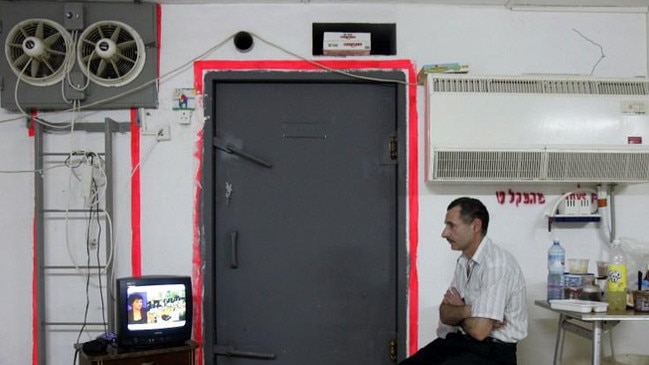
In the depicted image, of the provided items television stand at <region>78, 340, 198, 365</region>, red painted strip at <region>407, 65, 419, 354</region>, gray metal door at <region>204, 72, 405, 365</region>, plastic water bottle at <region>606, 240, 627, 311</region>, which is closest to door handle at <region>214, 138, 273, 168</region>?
gray metal door at <region>204, 72, 405, 365</region>

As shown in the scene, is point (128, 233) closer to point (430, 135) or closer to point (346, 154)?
point (346, 154)

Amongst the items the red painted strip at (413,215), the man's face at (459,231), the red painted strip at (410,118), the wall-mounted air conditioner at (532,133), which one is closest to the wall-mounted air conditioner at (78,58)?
the red painted strip at (410,118)

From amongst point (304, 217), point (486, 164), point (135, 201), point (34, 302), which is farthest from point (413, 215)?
point (34, 302)

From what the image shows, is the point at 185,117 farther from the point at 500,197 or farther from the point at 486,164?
the point at 500,197

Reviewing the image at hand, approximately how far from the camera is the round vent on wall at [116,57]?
115 inches

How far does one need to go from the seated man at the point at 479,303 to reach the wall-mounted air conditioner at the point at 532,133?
43cm

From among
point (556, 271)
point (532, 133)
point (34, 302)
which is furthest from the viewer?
point (34, 302)

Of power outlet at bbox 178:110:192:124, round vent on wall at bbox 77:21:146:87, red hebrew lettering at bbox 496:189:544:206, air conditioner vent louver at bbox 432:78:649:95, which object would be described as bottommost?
red hebrew lettering at bbox 496:189:544:206

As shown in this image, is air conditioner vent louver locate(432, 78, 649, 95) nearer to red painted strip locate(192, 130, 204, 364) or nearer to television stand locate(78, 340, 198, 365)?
red painted strip locate(192, 130, 204, 364)

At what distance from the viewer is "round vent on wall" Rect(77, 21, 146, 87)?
2924mm

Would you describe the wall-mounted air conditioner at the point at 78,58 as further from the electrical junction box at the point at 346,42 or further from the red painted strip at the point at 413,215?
the red painted strip at the point at 413,215

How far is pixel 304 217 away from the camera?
301 cm

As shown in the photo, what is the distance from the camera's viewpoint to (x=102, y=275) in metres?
2.94

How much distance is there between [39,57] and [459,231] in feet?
7.53
